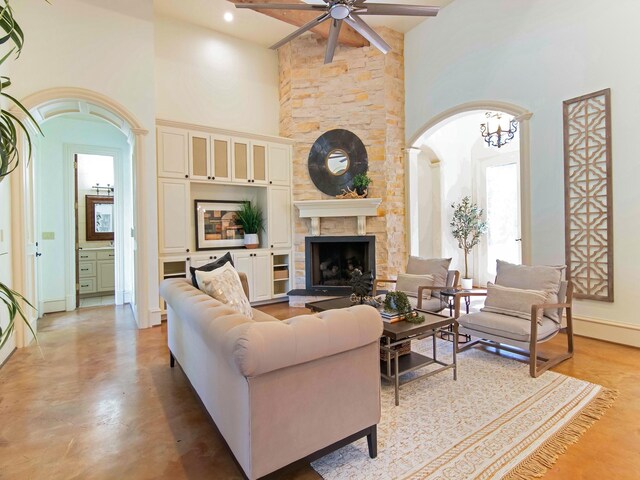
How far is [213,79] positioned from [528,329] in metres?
5.59

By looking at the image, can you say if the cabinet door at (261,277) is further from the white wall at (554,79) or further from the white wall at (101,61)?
the white wall at (554,79)

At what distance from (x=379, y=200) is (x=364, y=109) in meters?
1.56

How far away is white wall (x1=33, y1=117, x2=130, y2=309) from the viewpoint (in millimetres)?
5137

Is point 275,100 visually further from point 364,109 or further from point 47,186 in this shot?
point 47,186

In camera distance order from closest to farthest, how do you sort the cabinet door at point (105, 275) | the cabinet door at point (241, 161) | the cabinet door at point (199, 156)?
1. the cabinet door at point (199, 156)
2. the cabinet door at point (241, 161)
3. the cabinet door at point (105, 275)

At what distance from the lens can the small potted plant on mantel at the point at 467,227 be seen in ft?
21.6

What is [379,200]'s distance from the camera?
529 centimetres

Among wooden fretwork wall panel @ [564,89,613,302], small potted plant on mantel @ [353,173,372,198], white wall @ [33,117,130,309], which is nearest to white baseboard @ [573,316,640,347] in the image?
wooden fretwork wall panel @ [564,89,613,302]

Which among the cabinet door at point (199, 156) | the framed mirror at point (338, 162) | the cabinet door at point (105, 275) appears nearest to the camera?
the cabinet door at point (199, 156)

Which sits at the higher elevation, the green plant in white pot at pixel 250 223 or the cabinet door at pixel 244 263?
the green plant in white pot at pixel 250 223

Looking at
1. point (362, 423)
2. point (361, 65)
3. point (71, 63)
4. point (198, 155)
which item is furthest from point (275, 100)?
point (362, 423)

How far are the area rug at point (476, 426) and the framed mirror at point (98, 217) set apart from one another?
6514 millimetres

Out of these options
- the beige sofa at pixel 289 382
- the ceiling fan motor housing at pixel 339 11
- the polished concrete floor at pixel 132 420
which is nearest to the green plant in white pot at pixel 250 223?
the polished concrete floor at pixel 132 420

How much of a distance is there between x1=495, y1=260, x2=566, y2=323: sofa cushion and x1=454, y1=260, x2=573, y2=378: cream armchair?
0.01 meters
